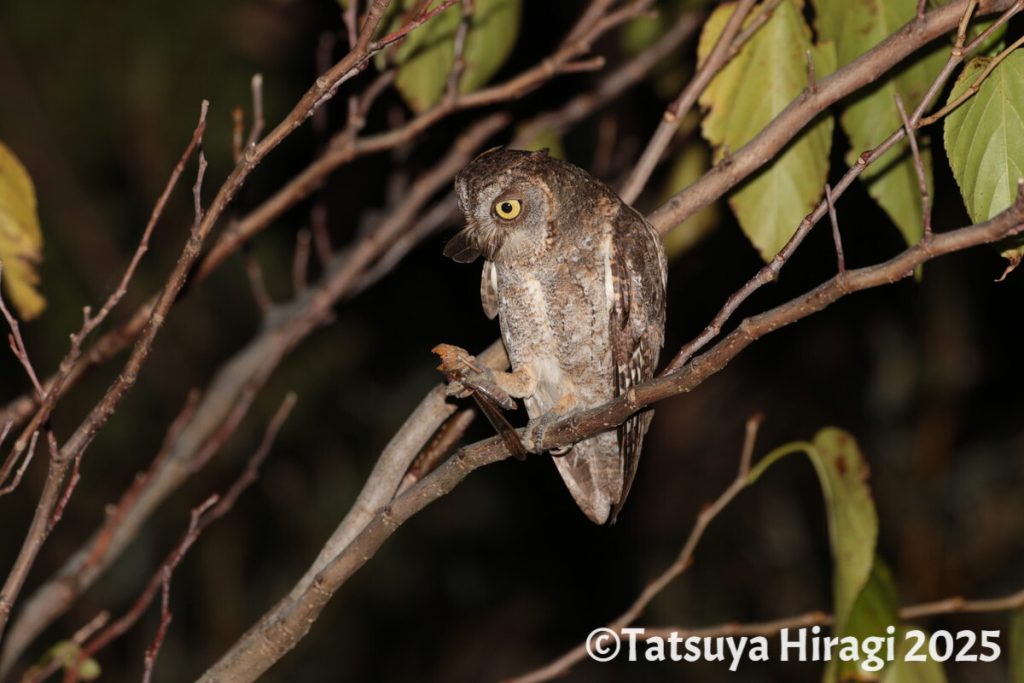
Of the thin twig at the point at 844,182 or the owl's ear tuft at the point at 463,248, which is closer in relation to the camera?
the thin twig at the point at 844,182

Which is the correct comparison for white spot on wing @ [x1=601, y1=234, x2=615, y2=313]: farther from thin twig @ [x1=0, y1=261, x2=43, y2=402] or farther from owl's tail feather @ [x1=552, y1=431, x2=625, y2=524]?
thin twig @ [x1=0, y1=261, x2=43, y2=402]

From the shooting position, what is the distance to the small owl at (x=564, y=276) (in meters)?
2.40

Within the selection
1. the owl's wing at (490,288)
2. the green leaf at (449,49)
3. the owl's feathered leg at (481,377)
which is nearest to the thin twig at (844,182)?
the owl's feathered leg at (481,377)

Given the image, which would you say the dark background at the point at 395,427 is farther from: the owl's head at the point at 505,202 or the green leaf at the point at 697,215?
the owl's head at the point at 505,202

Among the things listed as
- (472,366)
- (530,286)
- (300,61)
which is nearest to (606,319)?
(530,286)

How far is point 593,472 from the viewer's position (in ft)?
9.18

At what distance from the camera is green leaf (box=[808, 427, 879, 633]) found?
2209 mm

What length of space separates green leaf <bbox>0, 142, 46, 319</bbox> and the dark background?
12.4ft

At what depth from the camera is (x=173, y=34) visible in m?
6.54

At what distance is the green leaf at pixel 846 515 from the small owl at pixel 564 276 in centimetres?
44

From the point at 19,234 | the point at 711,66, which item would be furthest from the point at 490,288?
the point at 19,234

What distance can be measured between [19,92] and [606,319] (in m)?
5.45

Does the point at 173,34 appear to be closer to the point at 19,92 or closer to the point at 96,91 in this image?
the point at 96,91

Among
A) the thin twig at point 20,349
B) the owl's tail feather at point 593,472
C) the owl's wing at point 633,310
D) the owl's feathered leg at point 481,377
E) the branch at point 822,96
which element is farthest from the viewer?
the owl's tail feather at point 593,472
